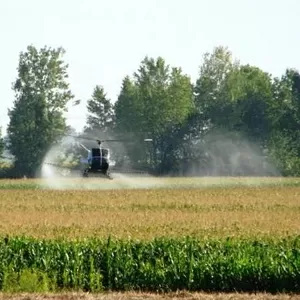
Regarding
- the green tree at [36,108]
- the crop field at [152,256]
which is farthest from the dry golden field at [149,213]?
the green tree at [36,108]

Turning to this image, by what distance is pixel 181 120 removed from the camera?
114375 mm

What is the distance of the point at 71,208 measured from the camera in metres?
45.2

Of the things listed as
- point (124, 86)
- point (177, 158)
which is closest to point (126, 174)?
point (177, 158)

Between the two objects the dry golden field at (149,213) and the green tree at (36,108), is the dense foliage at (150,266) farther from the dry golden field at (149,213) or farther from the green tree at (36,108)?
the green tree at (36,108)

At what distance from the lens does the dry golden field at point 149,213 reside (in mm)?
30828

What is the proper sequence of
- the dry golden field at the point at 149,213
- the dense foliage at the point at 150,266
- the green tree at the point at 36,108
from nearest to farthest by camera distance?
the dense foliage at the point at 150,266, the dry golden field at the point at 149,213, the green tree at the point at 36,108

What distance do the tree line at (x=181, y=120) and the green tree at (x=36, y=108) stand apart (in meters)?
0.10

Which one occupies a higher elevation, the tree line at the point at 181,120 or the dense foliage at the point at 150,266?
the tree line at the point at 181,120

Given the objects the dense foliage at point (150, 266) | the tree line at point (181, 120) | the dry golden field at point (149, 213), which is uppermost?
the tree line at point (181, 120)

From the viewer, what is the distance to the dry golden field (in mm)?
30828

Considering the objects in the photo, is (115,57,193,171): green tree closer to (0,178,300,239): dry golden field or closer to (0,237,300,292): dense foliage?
(0,178,300,239): dry golden field

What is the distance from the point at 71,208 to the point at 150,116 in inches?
2684

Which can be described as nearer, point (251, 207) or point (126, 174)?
point (251, 207)

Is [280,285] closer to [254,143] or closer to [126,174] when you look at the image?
[126,174]
